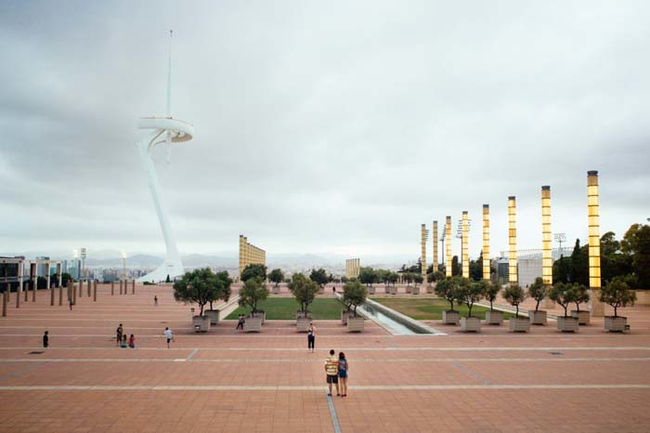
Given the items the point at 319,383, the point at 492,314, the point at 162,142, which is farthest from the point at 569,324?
the point at 162,142

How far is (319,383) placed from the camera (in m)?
14.9

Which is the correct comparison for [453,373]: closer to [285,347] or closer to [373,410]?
[373,410]

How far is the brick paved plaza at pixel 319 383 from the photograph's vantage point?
11.4m

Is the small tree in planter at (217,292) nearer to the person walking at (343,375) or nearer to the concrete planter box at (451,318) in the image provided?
the concrete planter box at (451,318)

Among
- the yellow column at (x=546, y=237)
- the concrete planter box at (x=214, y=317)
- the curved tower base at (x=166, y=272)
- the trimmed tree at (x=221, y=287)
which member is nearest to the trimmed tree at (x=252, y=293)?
the trimmed tree at (x=221, y=287)

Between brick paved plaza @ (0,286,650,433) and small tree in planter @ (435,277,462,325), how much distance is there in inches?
161

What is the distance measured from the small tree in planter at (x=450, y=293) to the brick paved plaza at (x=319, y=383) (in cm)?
408

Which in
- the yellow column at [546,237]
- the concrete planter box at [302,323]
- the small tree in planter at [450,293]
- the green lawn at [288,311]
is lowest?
the green lawn at [288,311]

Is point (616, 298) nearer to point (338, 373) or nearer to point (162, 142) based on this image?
point (338, 373)

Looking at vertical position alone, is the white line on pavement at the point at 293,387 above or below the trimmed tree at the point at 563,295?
below

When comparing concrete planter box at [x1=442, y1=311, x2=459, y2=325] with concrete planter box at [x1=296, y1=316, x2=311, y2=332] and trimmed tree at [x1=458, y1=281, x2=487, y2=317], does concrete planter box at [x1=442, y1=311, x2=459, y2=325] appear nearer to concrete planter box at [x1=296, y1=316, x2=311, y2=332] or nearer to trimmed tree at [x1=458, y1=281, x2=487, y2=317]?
trimmed tree at [x1=458, y1=281, x2=487, y2=317]

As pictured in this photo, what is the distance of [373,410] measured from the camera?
40.2 feet

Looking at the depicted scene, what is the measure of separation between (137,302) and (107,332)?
20055mm

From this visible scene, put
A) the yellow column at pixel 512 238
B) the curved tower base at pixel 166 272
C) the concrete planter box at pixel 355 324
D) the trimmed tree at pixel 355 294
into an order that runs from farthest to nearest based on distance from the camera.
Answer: the curved tower base at pixel 166 272 < the yellow column at pixel 512 238 < the trimmed tree at pixel 355 294 < the concrete planter box at pixel 355 324
